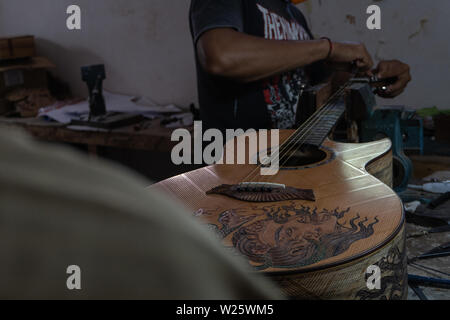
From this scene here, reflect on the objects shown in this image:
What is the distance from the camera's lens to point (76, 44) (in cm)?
393

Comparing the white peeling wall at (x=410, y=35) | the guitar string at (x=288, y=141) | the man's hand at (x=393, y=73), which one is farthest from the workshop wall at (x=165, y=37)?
the guitar string at (x=288, y=141)

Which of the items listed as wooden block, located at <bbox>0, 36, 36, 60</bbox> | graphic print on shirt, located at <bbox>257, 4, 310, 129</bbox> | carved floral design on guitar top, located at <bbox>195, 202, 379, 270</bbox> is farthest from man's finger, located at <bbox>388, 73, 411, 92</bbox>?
wooden block, located at <bbox>0, 36, 36, 60</bbox>

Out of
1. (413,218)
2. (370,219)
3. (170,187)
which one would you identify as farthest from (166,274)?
(413,218)

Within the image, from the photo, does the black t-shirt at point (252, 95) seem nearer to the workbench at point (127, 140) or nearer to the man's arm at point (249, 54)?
the man's arm at point (249, 54)

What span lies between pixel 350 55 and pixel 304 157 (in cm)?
71

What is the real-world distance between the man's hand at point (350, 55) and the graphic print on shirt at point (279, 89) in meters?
0.18

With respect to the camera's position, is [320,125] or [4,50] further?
[4,50]

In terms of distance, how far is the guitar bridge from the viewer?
35.4 inches

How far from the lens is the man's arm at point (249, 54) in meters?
1.45

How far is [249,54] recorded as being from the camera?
1.47 metres

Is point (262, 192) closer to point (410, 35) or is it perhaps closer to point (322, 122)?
point (322, 122)

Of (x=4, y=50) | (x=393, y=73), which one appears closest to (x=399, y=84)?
(x=393, y=73)

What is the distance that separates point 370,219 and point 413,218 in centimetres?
67

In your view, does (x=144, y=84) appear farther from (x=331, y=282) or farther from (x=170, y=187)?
(x=331, y=282)
